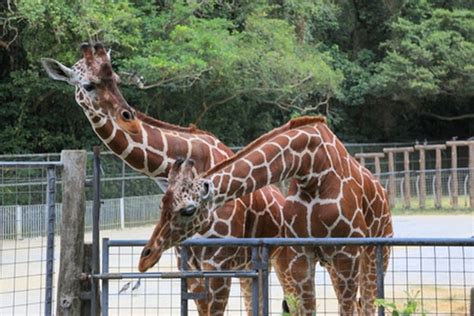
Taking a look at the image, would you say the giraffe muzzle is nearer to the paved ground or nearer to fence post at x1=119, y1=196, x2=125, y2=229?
the paved ground

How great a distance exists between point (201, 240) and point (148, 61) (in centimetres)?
1684

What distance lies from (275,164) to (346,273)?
1036mm

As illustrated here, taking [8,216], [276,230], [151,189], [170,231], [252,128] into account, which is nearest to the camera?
[170,231]

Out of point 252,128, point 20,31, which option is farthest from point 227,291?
point 252,128

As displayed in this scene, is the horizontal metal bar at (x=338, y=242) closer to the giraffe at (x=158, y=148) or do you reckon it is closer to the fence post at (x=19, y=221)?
the giraffe at (x=158, y=148)

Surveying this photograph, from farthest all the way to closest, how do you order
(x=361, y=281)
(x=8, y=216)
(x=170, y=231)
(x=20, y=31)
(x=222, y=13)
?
1. (x=222, y=13)
2. (x=20, y=31)
3. (x=8, y=216)
4. (x=361, y=281)
5. (x=170, y=231)

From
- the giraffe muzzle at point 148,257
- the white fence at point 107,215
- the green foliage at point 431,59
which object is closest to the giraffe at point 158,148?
the giraffe muzzle at point 148,257

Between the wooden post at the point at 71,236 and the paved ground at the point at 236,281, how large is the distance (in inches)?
42.4

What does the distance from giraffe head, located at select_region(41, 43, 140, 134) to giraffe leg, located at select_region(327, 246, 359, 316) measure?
5.91 feet

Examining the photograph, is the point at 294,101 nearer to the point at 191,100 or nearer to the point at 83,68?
the point at 191,100

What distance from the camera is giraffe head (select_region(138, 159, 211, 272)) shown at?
15.2 feet

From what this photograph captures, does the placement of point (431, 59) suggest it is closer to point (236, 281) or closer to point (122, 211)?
point (122, 211)

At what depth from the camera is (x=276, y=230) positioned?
243 inches

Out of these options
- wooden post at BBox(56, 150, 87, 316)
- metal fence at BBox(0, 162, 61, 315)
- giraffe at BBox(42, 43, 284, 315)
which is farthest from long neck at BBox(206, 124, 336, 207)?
metal fence at BBox(0, 162, 61, 315)
